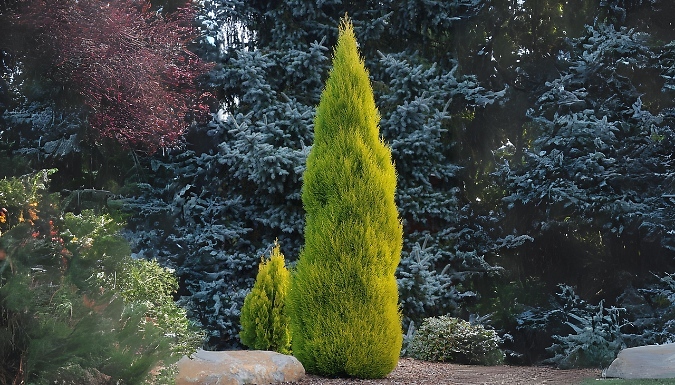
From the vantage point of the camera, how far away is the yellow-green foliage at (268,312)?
7.40 m

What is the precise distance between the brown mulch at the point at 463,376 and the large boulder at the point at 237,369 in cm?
17

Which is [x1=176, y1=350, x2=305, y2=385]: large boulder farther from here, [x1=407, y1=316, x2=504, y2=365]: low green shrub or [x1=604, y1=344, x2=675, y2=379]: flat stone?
[x1=604, y1=344, x2=675, y2=379]: flat stone

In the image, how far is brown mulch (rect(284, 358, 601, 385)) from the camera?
617cm

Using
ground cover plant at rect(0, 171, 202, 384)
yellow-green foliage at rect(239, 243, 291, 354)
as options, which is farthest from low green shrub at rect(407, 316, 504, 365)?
ground cover plant at rect(0, 171, 202, 384)

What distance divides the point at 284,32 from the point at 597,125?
527 centimetres

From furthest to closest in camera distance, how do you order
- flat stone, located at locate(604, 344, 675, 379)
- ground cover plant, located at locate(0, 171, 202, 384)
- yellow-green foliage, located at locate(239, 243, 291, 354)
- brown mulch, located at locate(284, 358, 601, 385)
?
yellow-green foliage, located at locate(239, 243, 291, 354)
brown mulch, located at locate(284, 358, 601, 385)
flat stone, located at locate(604, 344, 675, 379)
ground cover plant, located at locate(0, 171, 202, 384)

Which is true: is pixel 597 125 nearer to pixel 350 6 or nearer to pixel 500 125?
pixel 500 125

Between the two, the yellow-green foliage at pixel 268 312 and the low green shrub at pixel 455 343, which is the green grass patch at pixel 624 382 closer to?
the low green shrub at pixel 455 343

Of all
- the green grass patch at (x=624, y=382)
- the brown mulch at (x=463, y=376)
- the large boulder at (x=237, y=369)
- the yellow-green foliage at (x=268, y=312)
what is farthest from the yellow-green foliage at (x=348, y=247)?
the green grass patch at (x=624, y=382)

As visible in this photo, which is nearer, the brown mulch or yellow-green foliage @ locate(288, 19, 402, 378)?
the brown mulch

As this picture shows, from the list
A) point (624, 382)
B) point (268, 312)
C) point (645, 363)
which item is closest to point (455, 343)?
point (268, 312)

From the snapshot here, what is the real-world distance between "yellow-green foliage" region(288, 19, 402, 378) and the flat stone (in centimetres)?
→ 220

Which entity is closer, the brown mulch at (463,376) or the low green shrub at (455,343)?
the brown mulch at (463,376)

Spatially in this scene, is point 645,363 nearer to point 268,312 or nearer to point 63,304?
point 268,312
